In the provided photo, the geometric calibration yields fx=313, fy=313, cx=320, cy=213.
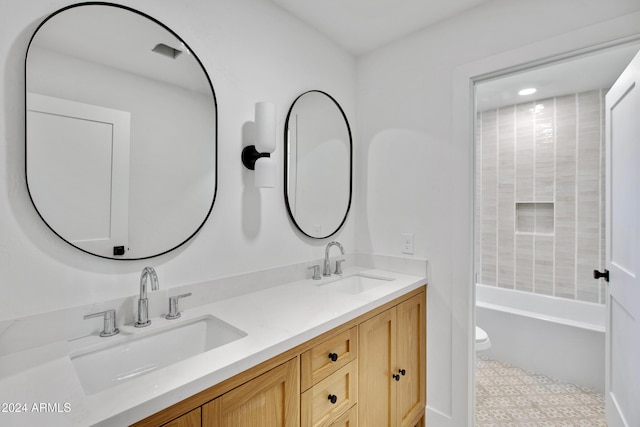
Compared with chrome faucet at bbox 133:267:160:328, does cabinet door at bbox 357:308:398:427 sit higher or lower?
lower

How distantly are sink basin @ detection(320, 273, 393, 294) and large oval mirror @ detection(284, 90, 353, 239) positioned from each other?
0.30 meters

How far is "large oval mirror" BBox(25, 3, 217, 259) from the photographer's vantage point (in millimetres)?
977


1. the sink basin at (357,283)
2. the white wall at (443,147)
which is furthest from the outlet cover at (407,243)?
the sink basin at (357,283)

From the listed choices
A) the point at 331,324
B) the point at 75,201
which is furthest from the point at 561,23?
the point at 75,201

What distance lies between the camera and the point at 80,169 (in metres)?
1.03

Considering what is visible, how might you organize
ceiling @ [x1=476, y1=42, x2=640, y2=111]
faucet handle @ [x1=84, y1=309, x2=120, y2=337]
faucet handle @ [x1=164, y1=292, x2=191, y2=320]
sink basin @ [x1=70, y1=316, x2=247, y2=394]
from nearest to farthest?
sink basin @ [x1=70, y1=316, x2=247, y2=394], faucet handle @ [x1=84, y1=309, x2=120, y2=337], faucet handle @ [x1=164, y1=292, x2=191, y2=320], ceiling @ [x1=476, y1=42, x2=640, y2=111]

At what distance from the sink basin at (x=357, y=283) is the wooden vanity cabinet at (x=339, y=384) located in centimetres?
22

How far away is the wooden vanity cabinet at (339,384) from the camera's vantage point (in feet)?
2.72

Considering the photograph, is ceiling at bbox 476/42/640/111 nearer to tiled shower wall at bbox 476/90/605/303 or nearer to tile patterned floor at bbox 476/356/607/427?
tiled shower wall at bbox 476/90/605/303

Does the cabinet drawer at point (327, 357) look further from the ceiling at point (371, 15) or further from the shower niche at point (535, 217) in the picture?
the shower niche at point (535, 217)

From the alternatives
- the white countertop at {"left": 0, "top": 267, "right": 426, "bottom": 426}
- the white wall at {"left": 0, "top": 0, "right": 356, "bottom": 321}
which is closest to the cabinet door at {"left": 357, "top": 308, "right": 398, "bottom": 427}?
the white countertop at {"left": 0, "top": 267, "right": 426, "bottom": 426}

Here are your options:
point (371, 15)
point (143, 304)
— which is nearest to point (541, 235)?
point (371, 15)

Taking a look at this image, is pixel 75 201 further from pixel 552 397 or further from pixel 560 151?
pixel 560 151

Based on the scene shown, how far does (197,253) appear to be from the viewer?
1.33 m
